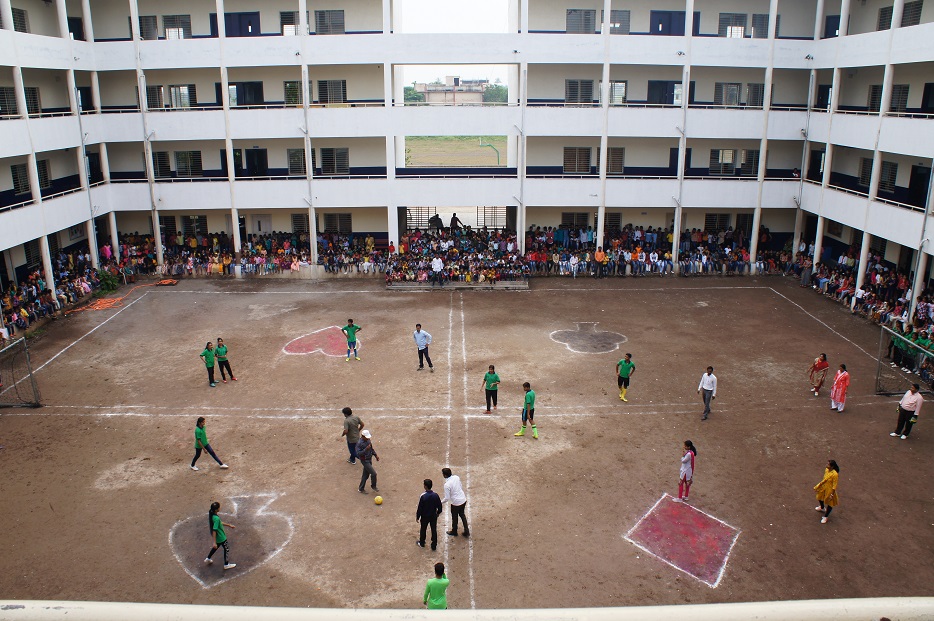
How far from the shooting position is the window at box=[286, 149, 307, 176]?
35938mm

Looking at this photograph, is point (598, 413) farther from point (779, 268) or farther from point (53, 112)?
point (53, 112)

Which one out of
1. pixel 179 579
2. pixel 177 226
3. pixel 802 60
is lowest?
pixel 179 579

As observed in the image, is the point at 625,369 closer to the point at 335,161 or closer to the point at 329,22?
the point at 335,161

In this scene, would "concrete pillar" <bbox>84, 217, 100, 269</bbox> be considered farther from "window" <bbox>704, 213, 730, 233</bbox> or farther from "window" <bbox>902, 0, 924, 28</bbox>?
"window" <bbox>902, 0, 924, 28</bbox>

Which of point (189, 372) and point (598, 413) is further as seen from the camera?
point (189, 372)

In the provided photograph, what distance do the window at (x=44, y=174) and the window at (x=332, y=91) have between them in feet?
40.5

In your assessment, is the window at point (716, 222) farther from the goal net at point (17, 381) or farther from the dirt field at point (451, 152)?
the goal net at point (17, 381)

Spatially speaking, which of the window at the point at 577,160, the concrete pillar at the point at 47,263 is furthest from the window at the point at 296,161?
the window at the point at 577,160

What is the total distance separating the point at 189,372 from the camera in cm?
2238

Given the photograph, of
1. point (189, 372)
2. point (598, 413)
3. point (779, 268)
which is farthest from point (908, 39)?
point (189, 372)

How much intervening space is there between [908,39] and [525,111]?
14.7 metres

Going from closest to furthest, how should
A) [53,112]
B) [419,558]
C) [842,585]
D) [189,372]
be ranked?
[842,585] < [419,558] < [189,372] < [53,112]

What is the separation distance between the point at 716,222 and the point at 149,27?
29096mm

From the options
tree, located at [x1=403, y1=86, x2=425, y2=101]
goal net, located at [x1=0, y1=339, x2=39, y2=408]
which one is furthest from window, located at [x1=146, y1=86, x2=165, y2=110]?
tree, located at [x1=403, y1=86, x2=425, y2=101]
